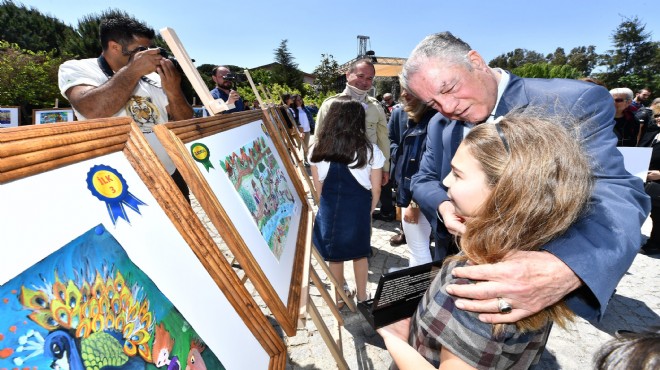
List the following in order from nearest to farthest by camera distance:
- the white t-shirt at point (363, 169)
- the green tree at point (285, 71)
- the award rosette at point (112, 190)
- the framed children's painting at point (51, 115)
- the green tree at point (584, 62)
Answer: the award rosette at point (112, 190)
the white t-shirt at point (363, 169)
the framed children's painting at point (51, 115)
the green tree at point (285, 71)
the green tree at point (584, 62)

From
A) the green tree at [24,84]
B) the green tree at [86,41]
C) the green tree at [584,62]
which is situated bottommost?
the green tree at [584,62]

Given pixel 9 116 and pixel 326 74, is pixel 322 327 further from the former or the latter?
pixel 326 74

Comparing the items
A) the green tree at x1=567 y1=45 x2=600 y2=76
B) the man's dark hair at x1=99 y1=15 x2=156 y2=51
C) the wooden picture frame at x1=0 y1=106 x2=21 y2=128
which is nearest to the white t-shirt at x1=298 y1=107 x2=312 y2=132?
the wooden picture frame at x1=0 y1=106 x2=21 y2=128

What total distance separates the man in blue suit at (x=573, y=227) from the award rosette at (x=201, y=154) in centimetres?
96

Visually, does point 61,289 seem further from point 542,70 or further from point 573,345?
point 542,70

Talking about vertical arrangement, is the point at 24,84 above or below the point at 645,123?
above

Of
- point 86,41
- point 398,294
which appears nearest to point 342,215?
point 398,294

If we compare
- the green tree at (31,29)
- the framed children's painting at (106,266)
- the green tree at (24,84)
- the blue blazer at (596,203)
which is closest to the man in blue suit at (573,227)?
the blue blazer at (596,203)

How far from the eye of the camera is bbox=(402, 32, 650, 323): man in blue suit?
933 millimetres

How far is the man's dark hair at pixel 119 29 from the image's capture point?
217 centimetres

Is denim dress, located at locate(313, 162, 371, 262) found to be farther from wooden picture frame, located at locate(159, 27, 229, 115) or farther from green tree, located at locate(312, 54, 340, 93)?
green tree, located at locate(312, 54, 340, 93)

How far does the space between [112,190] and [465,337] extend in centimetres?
107

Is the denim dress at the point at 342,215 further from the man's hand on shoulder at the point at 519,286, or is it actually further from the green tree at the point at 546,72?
the green tree at the point at 546,72

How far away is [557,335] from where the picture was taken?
9.09 ft
